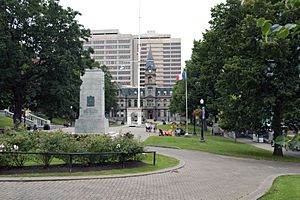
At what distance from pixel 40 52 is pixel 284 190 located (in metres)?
25.2

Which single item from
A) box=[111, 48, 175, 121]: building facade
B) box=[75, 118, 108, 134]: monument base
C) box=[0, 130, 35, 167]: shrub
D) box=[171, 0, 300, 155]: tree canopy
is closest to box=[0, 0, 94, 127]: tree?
box=[75, 118, 108, 134]: monument base

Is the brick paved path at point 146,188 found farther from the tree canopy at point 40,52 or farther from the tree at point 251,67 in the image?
the tree canopy at point 40,52

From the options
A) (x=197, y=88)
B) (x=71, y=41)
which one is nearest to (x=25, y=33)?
(x=71, y=41)

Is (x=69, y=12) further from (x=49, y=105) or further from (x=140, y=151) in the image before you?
(x=140, y=151)

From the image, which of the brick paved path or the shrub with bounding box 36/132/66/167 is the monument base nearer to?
the shrub with bounding box 36/132/66/167

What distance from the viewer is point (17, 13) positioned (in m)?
28.3

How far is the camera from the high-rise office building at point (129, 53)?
170 m

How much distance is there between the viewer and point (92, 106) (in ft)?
93.1

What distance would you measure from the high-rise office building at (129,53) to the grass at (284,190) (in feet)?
483

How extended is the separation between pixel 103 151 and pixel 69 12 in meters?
20.7

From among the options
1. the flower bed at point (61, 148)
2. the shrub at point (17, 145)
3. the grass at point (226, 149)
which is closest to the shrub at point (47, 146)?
the flower bed at point (61, 148)

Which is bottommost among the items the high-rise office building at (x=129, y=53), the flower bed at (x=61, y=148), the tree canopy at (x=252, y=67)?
the flower bed at (x=61, y=148)

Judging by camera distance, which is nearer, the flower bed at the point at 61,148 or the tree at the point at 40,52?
the flower bed at the point at 61,148

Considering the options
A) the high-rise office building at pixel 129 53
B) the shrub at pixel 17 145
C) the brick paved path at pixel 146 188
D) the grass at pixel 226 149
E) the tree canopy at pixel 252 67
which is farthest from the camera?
the high-rise office building at pixel 129 53
